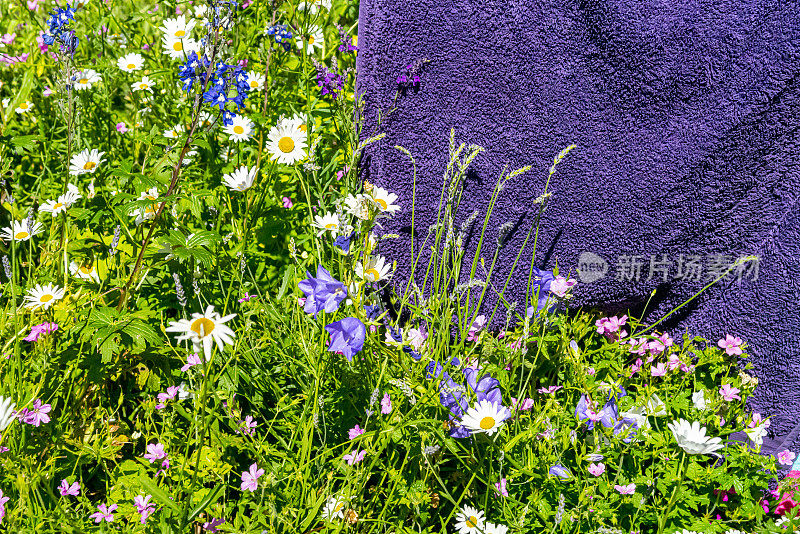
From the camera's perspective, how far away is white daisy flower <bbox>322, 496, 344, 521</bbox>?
111 centimetres

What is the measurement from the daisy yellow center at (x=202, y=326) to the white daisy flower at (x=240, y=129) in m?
1.00

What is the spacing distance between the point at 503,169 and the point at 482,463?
2.65ft

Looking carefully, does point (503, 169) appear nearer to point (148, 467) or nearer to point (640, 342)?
point (640, 342)

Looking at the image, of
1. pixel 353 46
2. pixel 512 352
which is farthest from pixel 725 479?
pixel 353 46

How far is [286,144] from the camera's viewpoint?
156cm

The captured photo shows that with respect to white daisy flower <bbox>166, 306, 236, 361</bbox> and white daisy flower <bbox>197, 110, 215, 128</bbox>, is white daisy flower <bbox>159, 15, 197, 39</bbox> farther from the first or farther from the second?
white daisy flower <bbox>166, 306, 236, 361</bbox>

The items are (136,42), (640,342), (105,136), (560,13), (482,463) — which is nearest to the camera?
(482,463)

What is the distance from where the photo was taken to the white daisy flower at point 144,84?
192 cm

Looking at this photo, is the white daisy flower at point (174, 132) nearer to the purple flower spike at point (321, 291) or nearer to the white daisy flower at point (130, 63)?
the white daisy flower at point (130, 63)

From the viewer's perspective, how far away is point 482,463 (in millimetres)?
1271

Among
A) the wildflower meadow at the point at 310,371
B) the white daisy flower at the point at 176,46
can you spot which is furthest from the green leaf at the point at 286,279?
the white daisy flower at the point at 176,46

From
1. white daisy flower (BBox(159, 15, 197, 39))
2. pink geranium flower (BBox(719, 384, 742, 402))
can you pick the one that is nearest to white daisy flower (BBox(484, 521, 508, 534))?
pink geranium flower (BBox(719, 384, 742, 402))

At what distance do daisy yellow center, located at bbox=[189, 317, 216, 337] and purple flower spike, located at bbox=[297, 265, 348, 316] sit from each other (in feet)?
1.00

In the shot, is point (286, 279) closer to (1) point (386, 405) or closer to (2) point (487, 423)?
(1) point (386, 405)
